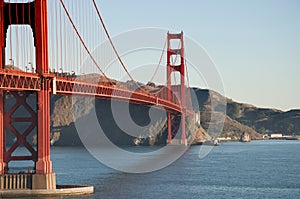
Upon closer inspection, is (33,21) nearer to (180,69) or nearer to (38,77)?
(38,77)

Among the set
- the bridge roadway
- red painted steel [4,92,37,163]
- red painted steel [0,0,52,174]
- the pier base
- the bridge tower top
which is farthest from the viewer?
red painted steel [4,92,37,163]

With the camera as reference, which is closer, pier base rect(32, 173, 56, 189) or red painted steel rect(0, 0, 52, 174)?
pier base rect(32, 173, 56, 189)

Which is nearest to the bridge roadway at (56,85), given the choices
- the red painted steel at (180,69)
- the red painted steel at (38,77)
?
the red painted steel at (38,77)

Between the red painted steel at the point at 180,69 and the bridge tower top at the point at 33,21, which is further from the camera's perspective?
the red painted steel at the point at 180,69

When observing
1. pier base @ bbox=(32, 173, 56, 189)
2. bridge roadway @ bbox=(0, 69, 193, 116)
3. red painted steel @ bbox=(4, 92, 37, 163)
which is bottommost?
pier base @ bbox=(32, 173, 56, 189)

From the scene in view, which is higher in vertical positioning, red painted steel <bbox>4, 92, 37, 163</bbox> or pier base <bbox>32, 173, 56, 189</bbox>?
red painted steel <bbox>4, 92, 37, 163</bbox>

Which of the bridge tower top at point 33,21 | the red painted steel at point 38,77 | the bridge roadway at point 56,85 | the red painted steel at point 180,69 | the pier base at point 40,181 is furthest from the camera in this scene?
the red painted steel at point 180,69

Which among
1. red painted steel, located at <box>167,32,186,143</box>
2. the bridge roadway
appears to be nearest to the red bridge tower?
the bridge roadway

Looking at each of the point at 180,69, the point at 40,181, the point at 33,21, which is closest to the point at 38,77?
the point at 33,21

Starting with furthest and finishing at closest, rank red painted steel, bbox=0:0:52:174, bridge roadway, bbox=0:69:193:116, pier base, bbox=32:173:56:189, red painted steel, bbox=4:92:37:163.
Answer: red painted steel, bbox=4:92:37:163 → red painted steel, bbox=0:0:52:174 → pier base, bbox=32:173:56:189 → bridge roadway, bbox=0:69:193:116

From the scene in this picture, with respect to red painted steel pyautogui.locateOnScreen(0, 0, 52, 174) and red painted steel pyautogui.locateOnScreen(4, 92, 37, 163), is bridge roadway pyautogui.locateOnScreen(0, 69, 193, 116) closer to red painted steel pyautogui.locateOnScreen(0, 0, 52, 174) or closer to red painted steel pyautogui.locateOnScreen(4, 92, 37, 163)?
red painted steel pyautogui.locateOnScreen(0, 0, 52, 174)

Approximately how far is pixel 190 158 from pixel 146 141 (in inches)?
1634

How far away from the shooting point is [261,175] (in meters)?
62.2

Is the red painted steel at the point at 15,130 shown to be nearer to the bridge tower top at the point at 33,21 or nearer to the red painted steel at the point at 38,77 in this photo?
the red painted steel at the point at 38,77
